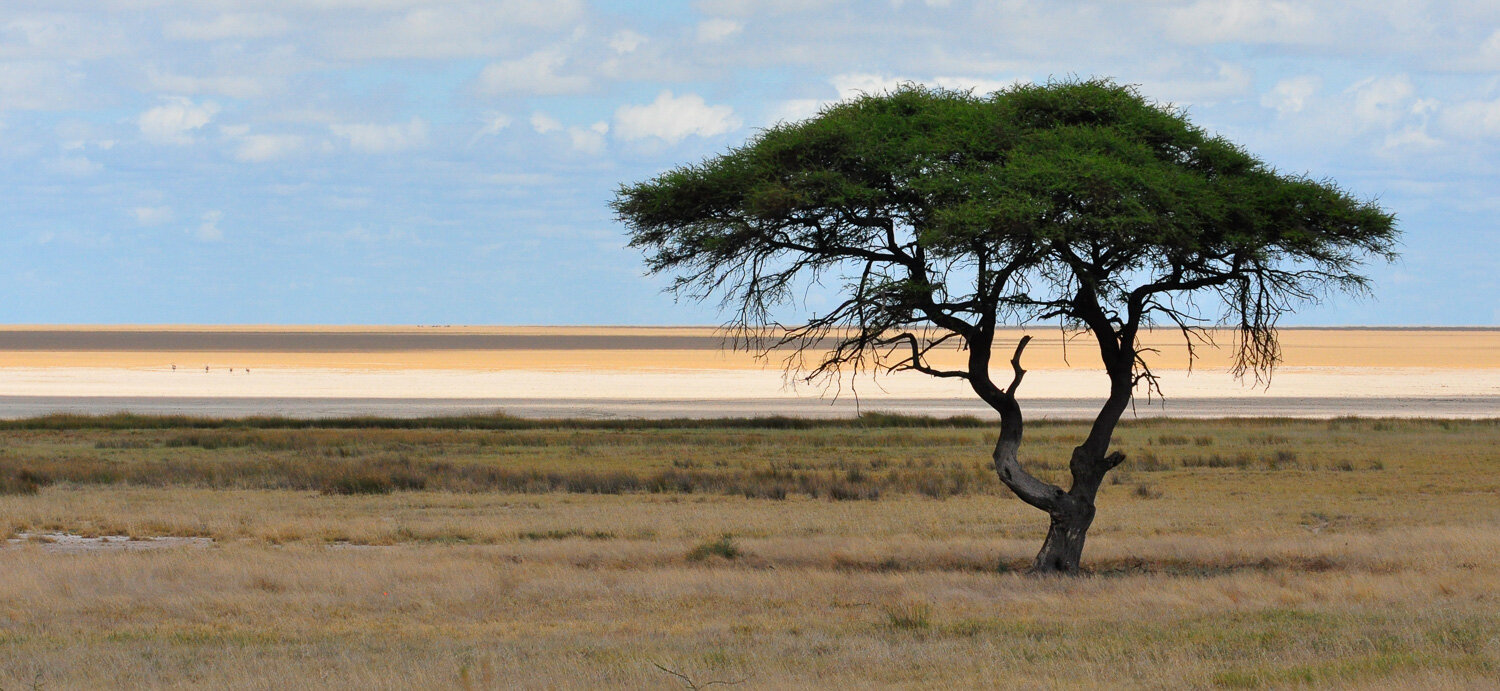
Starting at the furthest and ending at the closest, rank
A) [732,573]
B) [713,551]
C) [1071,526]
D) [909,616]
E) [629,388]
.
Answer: [629,388]
[713,551]
[1071,526]
[732,573]
[909,616]

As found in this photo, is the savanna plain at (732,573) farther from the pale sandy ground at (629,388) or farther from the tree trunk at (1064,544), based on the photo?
the pale sandy ground at (629,388)

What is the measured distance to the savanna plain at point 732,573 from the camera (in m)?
11.6

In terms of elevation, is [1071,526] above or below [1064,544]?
above

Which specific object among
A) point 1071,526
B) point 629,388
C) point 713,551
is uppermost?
point 629,388

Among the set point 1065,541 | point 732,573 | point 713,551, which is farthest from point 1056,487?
point 713,551

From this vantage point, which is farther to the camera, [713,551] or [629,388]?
[629,388]

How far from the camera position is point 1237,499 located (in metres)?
29.1

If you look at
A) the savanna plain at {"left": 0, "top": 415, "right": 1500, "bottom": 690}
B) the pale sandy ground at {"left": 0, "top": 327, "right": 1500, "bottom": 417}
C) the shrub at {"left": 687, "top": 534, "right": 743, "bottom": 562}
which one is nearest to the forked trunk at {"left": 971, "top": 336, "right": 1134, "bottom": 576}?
the savanna plain at {"left": 0, "top": 415, "right": 1500, "bottom": 690}

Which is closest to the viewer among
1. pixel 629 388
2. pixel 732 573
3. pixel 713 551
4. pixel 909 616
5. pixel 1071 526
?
pixel 909 616

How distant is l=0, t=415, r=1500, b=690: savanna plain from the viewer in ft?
38.1

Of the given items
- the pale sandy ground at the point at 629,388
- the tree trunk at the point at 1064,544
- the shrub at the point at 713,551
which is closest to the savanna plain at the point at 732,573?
the shrub at the point at 713,551

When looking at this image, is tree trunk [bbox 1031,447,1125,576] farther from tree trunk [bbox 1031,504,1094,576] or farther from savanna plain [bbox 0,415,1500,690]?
savanna plain [bbox 0,415,1500,690]

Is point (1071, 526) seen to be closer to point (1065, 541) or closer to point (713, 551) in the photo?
point (1065, 541)

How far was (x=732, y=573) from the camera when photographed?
17.6 metres
